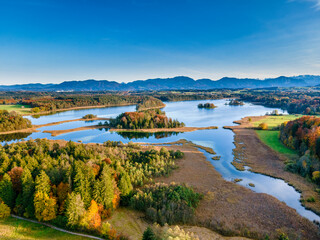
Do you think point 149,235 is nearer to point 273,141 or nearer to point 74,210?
point 74,210

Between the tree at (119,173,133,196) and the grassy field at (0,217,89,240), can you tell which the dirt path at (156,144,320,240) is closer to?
the tree at (119,173,133,196)

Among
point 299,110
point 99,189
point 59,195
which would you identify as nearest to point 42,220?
point 59,195

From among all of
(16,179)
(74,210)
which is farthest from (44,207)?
(16,179)

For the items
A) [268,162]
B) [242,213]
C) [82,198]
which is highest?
[82,198]

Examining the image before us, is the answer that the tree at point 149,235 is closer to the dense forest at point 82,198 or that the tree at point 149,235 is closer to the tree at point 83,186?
the dense forest at point 82,198

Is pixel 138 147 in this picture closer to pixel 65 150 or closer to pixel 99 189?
pixel 65 150

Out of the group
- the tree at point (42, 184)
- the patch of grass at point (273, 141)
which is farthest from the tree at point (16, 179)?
the patch of grass at point (273, 141)
